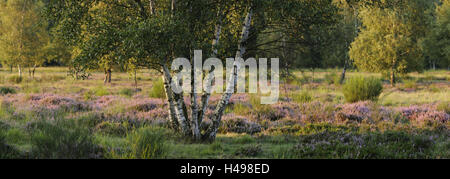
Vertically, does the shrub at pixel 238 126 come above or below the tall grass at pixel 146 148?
below

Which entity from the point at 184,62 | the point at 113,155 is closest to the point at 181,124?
the point at 184,62

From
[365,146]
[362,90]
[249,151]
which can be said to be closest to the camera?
[249,151]

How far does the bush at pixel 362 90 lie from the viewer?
1770 cm

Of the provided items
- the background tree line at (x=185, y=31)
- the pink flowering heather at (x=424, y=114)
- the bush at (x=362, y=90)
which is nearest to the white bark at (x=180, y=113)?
the background tree line at (x=185, y=31)

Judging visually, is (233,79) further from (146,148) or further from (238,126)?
(146,148)

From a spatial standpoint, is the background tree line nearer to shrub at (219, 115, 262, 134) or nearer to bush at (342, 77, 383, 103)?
shrub at (219, 115, 262, 134)

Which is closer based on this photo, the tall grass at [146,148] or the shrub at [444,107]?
the tall grass at [146,148]

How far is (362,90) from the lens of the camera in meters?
17.7

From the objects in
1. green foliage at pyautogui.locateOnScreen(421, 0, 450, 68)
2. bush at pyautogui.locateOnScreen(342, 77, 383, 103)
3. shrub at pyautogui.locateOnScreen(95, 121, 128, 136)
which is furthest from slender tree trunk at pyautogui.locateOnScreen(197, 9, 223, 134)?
green foliage at pyautogui.locateOnScreen(421, 0, 450, 68)

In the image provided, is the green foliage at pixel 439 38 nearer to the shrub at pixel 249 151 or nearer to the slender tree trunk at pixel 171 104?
the slender tree trunk at pixel 171 104

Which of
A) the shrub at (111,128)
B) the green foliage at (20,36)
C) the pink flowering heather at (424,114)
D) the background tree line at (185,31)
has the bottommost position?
the shrub at (111,128)

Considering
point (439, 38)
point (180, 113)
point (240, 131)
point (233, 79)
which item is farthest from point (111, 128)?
point (439, 38)

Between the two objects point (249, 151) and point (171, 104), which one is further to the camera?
point (171, 104)

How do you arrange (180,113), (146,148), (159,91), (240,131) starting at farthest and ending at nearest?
(159,91) → (240,131) → (180,113) → (146,148)
